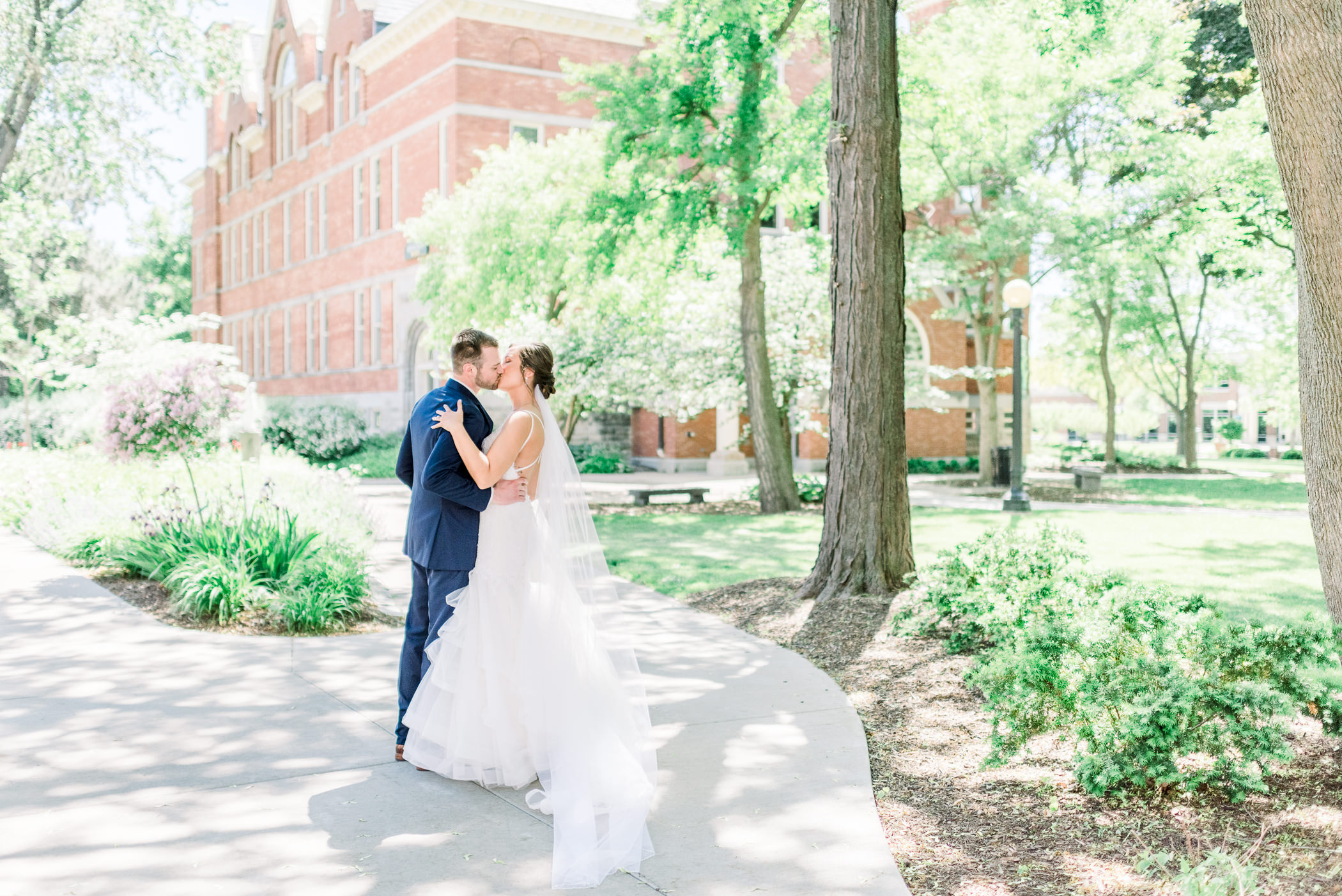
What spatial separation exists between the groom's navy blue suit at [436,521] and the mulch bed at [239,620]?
3.09m

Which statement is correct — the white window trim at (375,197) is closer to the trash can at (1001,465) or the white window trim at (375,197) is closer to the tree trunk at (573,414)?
the tree trunk at (573,414)

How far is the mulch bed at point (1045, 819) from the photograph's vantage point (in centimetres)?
361

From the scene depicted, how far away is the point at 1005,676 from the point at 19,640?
644cm

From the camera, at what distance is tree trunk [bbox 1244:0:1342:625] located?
4281 mm

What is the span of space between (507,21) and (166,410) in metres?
18.6

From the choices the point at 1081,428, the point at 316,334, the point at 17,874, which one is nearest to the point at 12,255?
the point at 316,334

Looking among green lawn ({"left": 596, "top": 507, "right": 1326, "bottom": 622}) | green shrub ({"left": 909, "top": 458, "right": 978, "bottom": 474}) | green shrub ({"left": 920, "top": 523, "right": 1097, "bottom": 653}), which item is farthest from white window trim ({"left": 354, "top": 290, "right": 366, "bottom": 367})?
green shrub ({"left": 920, "top": 523, "right": 1097, "bottom": 653})

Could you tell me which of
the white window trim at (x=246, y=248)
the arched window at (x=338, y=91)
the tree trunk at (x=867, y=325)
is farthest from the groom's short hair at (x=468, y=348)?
the white window trim at (x=246, y=248)

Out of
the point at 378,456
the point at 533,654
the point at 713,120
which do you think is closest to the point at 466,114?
the point at 378,456

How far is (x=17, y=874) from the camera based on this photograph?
3.61 meters

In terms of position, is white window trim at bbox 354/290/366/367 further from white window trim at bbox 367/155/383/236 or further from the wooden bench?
the wooden bench

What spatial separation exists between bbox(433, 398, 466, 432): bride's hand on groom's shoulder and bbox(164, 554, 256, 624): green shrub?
3.96 meters

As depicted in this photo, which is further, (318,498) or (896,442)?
(318,498)

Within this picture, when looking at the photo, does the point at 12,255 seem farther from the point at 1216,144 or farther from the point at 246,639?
the point at 1216,144
